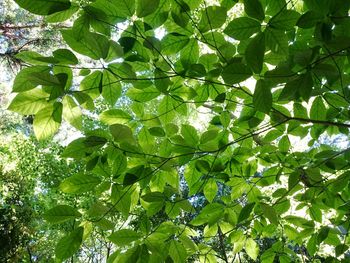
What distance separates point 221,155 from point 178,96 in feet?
1.06

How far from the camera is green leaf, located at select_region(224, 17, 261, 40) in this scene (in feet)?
2.23

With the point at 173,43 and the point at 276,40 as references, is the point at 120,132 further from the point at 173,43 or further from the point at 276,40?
the point at 276,40

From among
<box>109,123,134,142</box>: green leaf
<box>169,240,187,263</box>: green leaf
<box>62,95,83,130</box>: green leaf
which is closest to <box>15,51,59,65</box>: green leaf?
<box>62,95,83,130</box>: green leaf

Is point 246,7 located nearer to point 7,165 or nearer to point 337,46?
point 337,46

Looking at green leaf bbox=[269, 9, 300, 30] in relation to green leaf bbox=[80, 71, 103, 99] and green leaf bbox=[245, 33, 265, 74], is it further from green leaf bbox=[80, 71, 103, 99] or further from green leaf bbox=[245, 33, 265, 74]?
green leaf bbox=[80, 71, 103, 99]

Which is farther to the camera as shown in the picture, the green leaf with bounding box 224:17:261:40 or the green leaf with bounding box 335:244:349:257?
the green leaf with bounding box 335:244:349:257

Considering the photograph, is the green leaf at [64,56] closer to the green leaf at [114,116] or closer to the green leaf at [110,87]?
the green leaf at [110,87]

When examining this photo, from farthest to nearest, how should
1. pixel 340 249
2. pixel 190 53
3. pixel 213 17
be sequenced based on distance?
pixel 340 249, pixel 190 53, pixel 213 17

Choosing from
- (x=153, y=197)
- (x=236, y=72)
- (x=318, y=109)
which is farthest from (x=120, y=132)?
(x=318, y=109)

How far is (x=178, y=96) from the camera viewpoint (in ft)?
3.26

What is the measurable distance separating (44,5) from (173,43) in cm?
36

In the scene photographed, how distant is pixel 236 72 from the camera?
26.5 inches

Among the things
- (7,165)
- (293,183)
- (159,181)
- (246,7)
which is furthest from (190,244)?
(7,165)

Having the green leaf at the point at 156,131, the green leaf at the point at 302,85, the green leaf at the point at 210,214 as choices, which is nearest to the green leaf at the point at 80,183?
the green leaf at the point at 156,131
